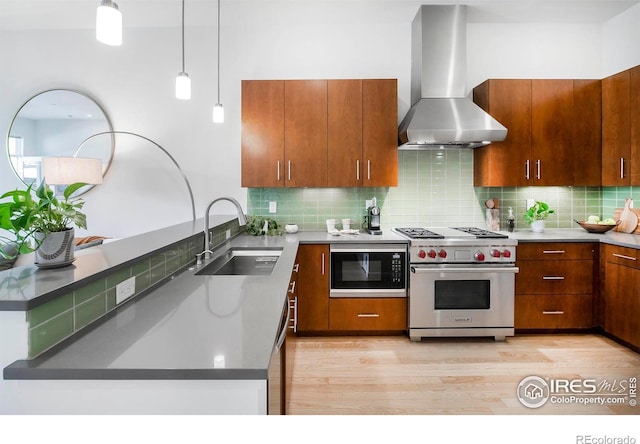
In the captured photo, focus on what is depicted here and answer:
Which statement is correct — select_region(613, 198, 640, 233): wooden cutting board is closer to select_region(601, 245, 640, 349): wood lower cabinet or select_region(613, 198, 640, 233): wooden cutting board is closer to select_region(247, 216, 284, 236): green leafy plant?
select_region(601, 245, 640, 349): wood lower cabinet

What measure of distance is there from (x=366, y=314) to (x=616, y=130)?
2.76m

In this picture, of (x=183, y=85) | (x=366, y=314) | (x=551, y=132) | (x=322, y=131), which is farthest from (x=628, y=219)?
(x=183, y=85)

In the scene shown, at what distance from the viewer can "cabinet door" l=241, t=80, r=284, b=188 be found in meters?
3.71

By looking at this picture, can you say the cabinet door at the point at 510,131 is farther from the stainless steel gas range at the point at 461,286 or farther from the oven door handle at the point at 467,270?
the oven door handle at the point at 467,270

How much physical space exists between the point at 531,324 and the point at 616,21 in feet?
9.83

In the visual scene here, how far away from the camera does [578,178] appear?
378 cm

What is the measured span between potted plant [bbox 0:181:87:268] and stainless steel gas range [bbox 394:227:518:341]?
2599mm

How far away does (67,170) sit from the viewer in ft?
12.0

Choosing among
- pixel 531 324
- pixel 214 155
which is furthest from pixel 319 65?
pixel 531 324

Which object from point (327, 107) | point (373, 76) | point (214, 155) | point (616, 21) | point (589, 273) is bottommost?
point (589, 273)

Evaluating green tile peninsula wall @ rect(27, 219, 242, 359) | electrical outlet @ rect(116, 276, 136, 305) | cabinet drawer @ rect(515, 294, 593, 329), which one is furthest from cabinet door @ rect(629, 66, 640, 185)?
electrical outlet @ rect(116, 276, 136, 305)

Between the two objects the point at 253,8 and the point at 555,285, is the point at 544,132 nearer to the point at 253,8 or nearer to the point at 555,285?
the point at 555,285

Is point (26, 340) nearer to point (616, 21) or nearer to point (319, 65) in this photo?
point (319, 65)

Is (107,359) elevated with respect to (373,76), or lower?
lower
